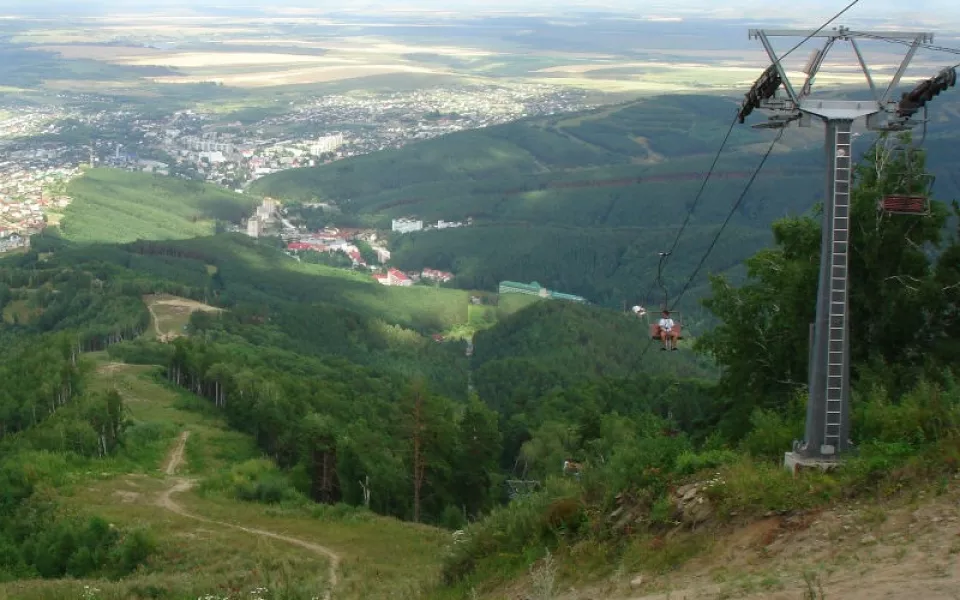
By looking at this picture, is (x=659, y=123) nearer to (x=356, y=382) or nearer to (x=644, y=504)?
(x=356, y=382)

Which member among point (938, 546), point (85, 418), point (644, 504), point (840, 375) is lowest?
point (85, 418)

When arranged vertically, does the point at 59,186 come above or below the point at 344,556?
below

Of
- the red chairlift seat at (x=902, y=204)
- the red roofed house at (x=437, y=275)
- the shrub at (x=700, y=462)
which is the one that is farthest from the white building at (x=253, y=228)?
the red chairlift seat at (x=902, y=204)

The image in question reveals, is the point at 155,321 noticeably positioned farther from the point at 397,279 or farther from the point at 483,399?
the point at 397,279

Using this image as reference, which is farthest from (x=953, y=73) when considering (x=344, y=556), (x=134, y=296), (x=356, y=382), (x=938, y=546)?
(x=134, y=296)

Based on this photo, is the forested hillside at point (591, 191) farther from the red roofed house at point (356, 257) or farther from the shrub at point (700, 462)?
the shrub at point (700, 462)

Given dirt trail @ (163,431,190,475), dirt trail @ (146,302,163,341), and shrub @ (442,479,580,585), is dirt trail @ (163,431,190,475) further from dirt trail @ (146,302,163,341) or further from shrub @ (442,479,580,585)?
dirt trail @ (146,302,163,341)
